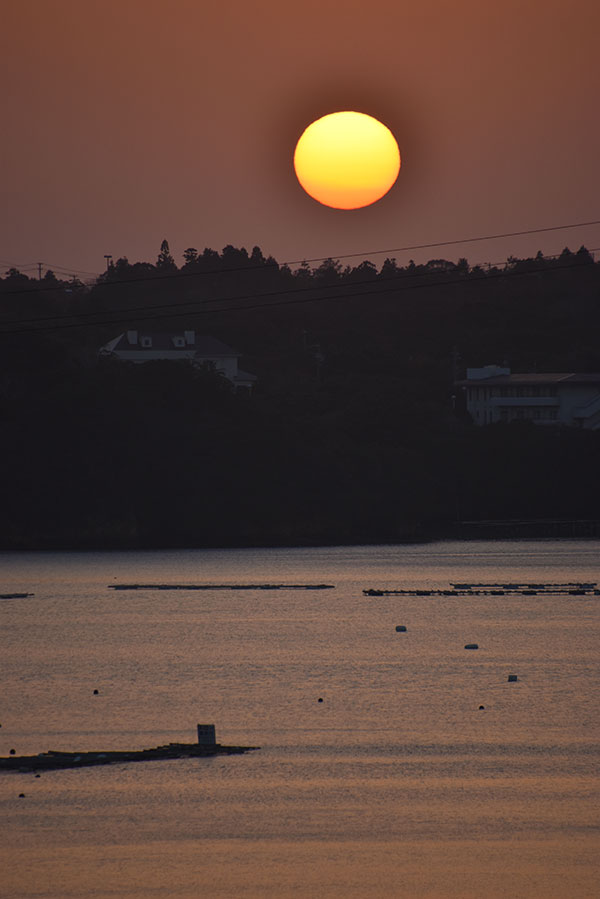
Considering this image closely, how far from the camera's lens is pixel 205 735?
3350cm

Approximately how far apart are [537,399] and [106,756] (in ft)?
517

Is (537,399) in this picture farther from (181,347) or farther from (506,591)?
(506,591)

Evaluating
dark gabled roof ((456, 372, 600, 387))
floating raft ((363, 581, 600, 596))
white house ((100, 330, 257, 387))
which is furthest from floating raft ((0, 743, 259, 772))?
dark gabled roof ((456, 372, 600, 387))

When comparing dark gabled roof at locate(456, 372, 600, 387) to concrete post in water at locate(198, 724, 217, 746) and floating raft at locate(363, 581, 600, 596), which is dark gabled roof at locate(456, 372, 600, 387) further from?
concrete post in water at locate(198, 724, 217, 746)

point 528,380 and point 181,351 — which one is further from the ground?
point 181,351

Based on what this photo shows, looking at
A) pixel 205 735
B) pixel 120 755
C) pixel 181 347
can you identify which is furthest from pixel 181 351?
pixel 120 755

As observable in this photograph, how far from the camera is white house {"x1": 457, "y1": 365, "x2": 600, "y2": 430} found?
184 meters

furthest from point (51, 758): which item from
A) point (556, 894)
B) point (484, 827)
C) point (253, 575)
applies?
point (253, 575)

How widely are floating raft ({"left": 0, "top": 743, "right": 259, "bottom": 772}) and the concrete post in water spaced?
0.10 meters

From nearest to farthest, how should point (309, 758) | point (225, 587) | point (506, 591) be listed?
point (309, 758) → point (506, 591) → point (225, 587)

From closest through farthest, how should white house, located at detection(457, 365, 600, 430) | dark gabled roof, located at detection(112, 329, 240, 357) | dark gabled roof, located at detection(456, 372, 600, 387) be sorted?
1. dark gabled roof, located at detection(456, 372, 600, 387)
2. white house, located at detection(457, 365, 600, 430)
3. dark gabled roof, located at detection(112, 329, 240, 357)

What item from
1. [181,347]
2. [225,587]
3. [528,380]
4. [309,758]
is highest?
[181,347]

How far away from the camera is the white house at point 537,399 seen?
183875mm

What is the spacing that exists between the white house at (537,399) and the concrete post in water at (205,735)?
498 ft
